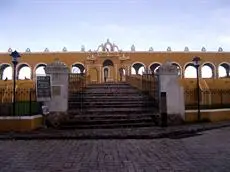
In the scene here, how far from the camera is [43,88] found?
1543 cm

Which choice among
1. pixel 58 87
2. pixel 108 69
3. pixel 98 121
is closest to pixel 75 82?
pixel 58 87

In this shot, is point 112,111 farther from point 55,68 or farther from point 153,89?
point 55,68

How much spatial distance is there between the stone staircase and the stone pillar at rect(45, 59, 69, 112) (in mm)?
622

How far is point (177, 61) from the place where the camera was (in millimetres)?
68562

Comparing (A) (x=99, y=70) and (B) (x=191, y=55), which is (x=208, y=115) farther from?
(B) (x=191, y=55)

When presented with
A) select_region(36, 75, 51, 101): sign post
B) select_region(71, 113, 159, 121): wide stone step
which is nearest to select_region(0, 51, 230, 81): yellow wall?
select_region(71, 113, 159, 121): wide stone step

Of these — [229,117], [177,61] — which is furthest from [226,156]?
[177,61]

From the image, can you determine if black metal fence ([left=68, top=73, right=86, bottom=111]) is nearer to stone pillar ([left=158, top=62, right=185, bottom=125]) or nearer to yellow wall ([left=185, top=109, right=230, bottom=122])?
stone pillar ([left=158, top=62, right=185, bottom=125])

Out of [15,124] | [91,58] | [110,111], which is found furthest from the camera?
[91,58]

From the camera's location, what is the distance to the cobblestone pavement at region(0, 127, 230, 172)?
7602 mm

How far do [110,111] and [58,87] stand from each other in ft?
8.14

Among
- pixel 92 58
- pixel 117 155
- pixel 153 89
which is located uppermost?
pixel 92 58

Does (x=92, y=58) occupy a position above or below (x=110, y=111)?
above

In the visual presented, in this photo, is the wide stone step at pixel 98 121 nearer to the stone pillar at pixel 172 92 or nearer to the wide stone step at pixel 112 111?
the wide stone step at pixel 112 111
